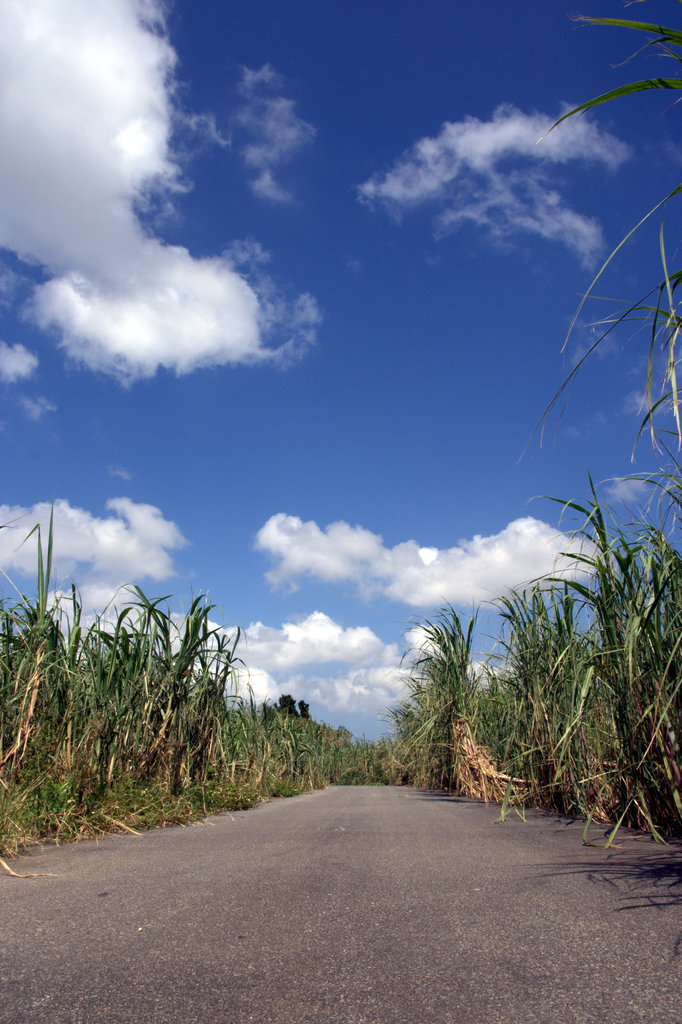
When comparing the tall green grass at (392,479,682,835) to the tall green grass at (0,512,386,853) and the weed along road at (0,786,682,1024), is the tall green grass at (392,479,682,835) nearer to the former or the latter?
the weed along road at (0,786,682,1024)

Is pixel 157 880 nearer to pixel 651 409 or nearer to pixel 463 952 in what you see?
pixel 463 952

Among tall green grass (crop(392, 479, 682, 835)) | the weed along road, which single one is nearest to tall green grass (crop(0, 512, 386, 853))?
the weed along road

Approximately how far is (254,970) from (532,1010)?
0.52 meters

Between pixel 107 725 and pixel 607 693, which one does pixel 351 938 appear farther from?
pixel 107 725

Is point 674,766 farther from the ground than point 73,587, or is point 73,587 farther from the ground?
point 73,587

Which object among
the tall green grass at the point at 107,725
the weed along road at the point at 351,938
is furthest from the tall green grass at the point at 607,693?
the tall green grass at the point at 107,725

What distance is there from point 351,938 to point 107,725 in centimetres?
342

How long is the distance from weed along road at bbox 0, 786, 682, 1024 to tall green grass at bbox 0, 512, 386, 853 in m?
0.86

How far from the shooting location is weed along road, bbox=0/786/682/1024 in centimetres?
102

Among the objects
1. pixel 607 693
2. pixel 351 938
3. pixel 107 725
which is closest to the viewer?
pixel 351 938

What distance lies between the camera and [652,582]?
3.08 m

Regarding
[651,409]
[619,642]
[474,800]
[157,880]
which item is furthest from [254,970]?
[474,800]

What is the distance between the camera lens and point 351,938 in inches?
55.0

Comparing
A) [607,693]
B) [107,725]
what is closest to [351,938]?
[607,693]
